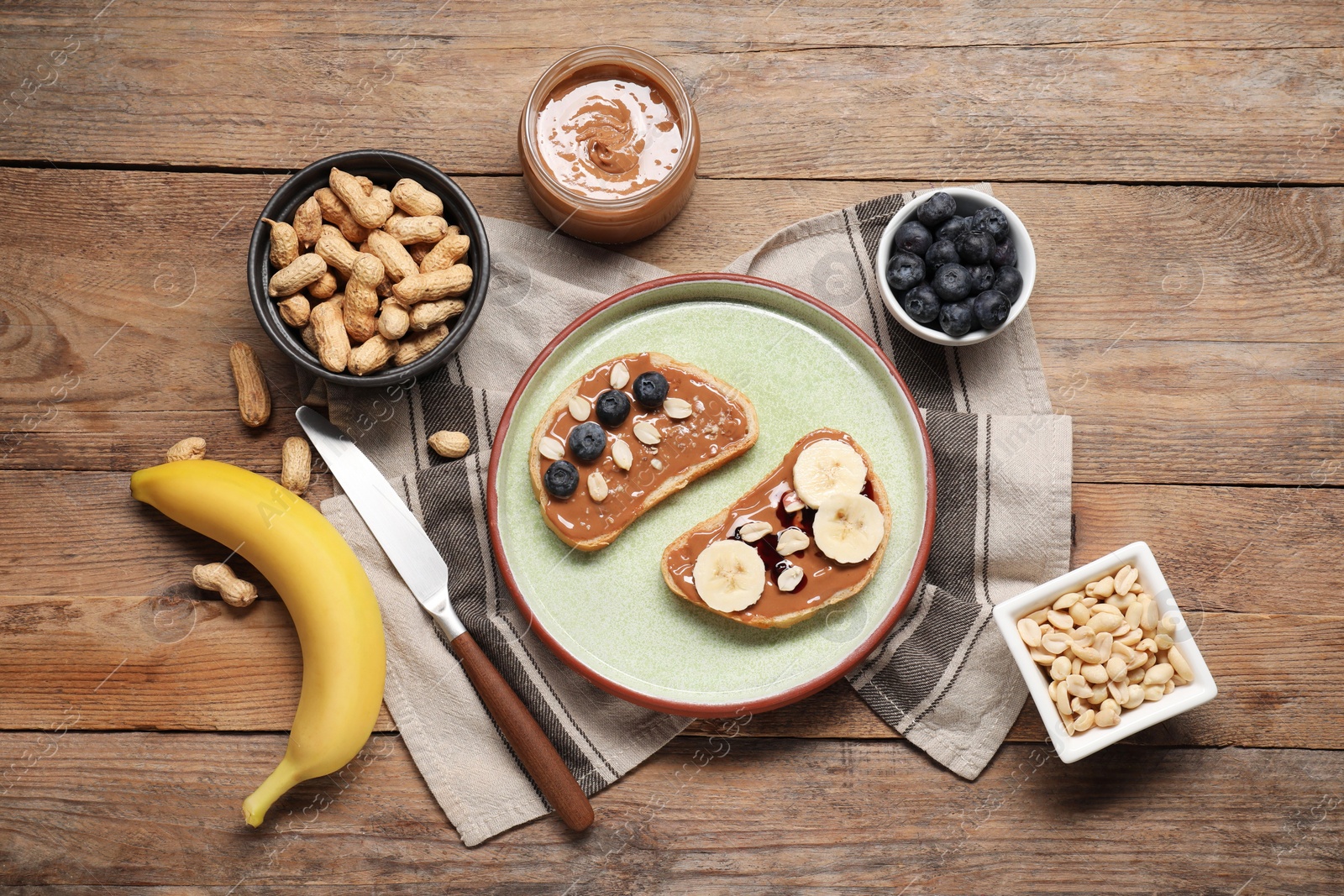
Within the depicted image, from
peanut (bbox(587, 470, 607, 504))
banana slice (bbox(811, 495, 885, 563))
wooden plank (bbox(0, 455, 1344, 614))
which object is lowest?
wooden plank (bbox(0, 455, 1344, 614))

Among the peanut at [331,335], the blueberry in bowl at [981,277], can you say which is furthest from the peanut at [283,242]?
the blueberry in bowl at [981,277]

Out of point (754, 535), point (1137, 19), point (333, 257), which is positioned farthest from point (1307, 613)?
point (333, 257)

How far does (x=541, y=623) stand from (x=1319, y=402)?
2485 millimetres

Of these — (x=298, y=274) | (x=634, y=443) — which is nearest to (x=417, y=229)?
(x=298, y=274)

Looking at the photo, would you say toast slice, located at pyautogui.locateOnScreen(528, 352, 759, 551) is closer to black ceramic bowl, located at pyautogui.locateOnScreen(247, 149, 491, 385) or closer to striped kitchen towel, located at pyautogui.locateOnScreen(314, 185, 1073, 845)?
striped kitchen towel, located at pyautogui.locateOnScreen(314, 185, 1073, 845)

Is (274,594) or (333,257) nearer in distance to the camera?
(333,257)

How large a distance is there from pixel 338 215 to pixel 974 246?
180 cm

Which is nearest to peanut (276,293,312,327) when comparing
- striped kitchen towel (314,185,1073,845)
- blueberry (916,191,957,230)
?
striped kitchen towel (314,185,1073,845)

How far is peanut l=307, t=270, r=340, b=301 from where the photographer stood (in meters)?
2.49

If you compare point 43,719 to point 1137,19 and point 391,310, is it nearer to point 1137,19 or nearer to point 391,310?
point 391,310

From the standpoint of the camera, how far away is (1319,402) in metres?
2.73

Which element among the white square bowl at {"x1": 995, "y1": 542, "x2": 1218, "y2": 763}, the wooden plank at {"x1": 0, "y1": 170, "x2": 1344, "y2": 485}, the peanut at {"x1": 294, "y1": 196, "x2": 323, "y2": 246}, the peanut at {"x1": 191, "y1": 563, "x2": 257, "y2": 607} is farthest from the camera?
the wooden plank at {"x1": 0, "y1": 170, "x2": 1344, "y2": 485}

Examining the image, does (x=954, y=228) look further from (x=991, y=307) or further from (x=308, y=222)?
(x=308, y=222)

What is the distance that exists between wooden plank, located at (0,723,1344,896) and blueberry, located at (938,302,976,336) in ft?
4.12
